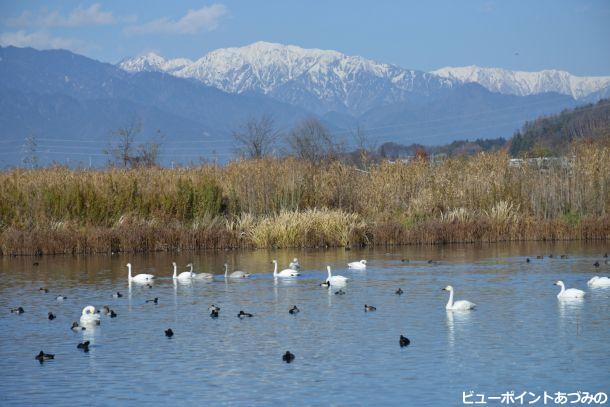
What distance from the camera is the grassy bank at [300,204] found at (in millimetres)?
33875

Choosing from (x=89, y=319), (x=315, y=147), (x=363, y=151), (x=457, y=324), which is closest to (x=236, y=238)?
(x=363, y=151)

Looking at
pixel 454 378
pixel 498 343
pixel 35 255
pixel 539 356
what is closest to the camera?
pixel 454 378

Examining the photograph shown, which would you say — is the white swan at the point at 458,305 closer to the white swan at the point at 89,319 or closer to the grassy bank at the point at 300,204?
the white swan at the point at 89,319

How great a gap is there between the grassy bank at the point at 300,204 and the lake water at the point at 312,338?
18.9 feet

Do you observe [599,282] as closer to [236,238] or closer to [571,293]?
[571,293]

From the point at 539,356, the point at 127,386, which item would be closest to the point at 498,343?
the point at 539,356

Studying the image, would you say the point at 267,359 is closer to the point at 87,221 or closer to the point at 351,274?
the point at 351,274

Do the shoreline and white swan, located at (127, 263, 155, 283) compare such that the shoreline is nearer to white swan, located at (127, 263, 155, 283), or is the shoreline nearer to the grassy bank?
the grassy bank

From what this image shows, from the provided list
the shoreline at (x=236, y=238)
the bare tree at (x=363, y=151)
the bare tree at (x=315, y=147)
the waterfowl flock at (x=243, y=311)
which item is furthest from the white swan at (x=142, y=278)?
the bare tree at (x=315, y=147)

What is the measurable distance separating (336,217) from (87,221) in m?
8.40

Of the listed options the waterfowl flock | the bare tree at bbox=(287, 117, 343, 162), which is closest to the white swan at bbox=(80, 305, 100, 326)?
the waterfowl flock

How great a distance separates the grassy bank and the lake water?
5.77 metres

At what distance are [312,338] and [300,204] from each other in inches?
750

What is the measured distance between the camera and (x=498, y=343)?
16.7 m
